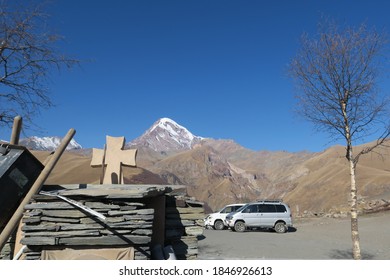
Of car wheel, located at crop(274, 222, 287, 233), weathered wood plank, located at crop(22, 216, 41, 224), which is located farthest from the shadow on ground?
weathered wood plank, located at crop(22, 216, 41, 224)

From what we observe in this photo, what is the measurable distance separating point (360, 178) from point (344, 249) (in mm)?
52548

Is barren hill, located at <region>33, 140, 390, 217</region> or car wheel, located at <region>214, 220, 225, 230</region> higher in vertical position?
barren hill, located at <region>33, 140, 390, 217</region>

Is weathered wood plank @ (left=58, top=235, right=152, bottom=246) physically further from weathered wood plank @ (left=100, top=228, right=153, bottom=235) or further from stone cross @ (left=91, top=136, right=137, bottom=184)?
stone cross @ (left=91, top=136, right=137, bottom=184)

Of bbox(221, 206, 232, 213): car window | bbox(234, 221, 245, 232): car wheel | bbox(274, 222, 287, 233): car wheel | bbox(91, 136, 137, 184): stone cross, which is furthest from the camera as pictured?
bbox(221, 206, 232, 213): car window

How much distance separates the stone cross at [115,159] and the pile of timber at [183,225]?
4.96 feet

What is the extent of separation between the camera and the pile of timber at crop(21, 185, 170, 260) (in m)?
4.88

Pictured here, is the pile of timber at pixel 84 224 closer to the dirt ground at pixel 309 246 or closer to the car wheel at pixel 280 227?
the dirt ground at pixel 309 246

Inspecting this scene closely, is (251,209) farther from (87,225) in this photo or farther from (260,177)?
(260,177)

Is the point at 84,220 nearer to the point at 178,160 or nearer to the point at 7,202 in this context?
the point at 7,202

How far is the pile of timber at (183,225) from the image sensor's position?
21.5 ft

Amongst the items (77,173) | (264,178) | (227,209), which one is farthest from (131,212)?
(264,178)

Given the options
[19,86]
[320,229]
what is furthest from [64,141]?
[320,229]

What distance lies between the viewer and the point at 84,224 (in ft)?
16.1

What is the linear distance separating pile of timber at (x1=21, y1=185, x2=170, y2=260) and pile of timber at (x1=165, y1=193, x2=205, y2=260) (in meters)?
1.46
